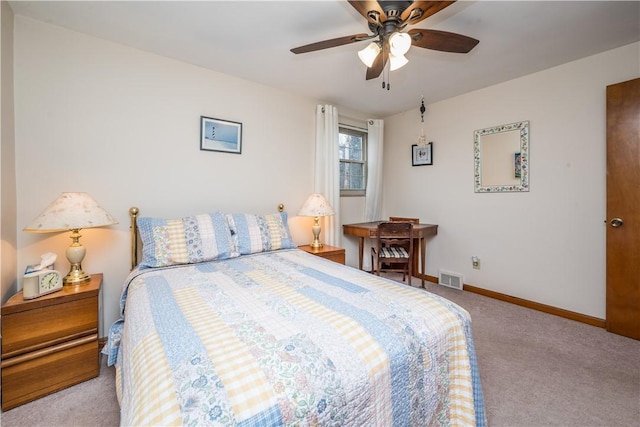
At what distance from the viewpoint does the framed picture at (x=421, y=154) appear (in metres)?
3.55

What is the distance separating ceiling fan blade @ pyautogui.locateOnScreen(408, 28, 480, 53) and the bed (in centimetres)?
146

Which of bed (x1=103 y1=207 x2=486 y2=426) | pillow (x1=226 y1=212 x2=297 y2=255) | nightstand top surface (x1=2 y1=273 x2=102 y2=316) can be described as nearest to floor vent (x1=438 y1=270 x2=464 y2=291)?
pillow (x1=226 y1=212 x2=297 y2=255)

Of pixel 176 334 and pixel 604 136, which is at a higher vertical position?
pixel 604 136

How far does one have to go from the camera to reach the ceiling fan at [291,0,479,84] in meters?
1.34

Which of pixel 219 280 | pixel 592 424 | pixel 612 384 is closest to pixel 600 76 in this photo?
pixel 612 384

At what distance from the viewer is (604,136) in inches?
90.5

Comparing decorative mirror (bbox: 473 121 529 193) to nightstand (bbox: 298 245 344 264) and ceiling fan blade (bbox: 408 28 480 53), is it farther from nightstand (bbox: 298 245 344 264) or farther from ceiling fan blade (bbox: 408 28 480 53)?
nightstand (bbox: 298 245 344 264)

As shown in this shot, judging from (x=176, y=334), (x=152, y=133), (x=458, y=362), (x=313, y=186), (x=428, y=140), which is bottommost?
(x=458, y=362)

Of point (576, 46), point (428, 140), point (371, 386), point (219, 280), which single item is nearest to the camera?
point (371, 386)

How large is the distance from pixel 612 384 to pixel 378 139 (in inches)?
128

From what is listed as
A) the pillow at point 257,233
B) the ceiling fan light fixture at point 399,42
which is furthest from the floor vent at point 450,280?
the ceiling fan light fixture at point 399,42

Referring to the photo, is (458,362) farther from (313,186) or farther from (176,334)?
(313,186)

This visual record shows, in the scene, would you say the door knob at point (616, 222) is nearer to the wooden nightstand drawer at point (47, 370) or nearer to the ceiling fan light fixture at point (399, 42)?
the ceiling fan light fixture at point (399, 42)

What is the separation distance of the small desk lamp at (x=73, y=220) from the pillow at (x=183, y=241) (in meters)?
0.28
